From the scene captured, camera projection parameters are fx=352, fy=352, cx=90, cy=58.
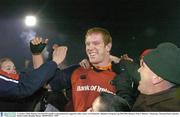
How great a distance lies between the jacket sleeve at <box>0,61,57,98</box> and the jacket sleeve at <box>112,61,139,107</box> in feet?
0.83

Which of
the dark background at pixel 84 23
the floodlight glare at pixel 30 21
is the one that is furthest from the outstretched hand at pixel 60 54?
the floodlight glare at pixel 30 21

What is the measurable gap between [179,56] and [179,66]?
0.10 feet

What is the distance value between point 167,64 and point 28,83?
473 mm

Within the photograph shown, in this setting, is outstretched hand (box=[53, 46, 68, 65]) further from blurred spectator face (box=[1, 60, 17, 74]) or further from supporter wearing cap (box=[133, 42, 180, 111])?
supporter wearing cap (box=[133, 42, 180, 111])

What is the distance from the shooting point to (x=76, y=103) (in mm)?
1340

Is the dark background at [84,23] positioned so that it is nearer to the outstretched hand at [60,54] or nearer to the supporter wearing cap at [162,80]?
the outstretched hand at [60,54]

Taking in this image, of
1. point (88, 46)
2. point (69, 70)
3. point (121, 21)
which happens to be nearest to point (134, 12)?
point (121, 21)

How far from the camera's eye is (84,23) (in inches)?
52.7

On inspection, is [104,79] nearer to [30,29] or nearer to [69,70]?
[69,70]

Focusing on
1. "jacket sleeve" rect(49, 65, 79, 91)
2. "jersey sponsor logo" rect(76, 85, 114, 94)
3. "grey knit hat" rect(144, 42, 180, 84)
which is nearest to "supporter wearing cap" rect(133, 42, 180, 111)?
"grey knit hat" rect(144, 42, 180, 84)

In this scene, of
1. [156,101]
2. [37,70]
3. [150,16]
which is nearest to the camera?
[156,101]

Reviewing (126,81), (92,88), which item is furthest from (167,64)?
(92,88)

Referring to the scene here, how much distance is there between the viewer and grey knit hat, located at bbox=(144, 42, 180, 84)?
104 centimetres

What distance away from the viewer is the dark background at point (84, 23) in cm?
130
